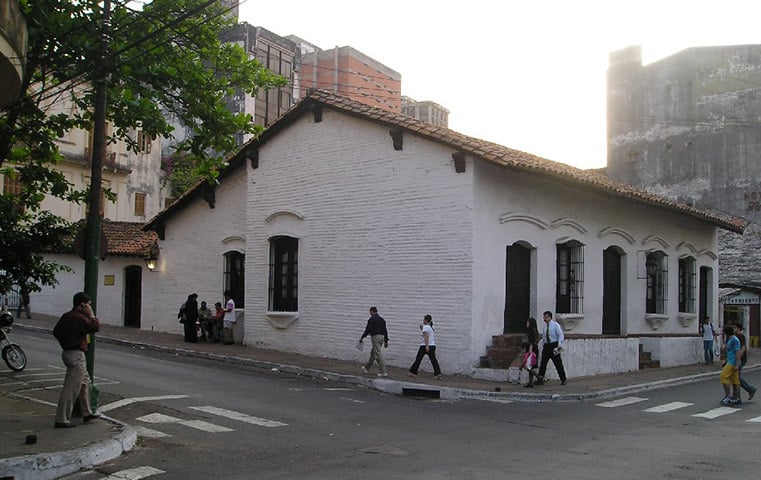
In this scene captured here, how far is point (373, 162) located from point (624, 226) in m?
8.41

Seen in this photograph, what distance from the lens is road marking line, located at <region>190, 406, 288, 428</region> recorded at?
10.7 m

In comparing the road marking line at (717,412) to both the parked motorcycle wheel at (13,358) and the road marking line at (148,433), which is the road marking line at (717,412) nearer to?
the road marking line at (148,433)

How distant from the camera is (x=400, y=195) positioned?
1833cm

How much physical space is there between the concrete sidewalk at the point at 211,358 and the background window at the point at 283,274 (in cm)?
139

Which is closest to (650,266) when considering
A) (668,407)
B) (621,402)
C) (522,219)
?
(522,219)

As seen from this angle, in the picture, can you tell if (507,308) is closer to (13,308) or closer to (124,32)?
(124,32)

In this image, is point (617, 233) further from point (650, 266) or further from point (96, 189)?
point (96, 189)

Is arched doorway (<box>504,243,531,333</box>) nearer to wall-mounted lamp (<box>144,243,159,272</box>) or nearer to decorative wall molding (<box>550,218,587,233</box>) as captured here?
decorative wall molding (<box>550,218,587,233</box>)

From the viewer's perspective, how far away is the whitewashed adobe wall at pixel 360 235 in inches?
678

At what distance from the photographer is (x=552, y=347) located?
16.2m

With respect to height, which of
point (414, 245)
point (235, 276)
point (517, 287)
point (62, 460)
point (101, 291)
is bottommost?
point (62, 460)

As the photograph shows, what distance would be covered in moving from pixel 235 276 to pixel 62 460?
15.5 m

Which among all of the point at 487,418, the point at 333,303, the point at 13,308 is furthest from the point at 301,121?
the point at 13,308

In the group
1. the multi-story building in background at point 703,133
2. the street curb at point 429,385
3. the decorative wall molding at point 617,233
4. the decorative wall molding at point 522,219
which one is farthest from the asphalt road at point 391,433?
the multi-story building in background at point 703,133
